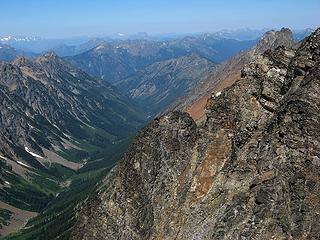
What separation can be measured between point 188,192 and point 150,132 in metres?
15.4

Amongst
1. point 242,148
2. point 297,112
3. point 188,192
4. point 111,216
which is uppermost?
point 297,112

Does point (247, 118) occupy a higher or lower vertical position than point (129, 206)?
higher

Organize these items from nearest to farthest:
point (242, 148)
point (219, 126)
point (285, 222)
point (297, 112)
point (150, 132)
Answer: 1. point (285, 222)
2. point (297, 112)
3. point (242, 148)
4. point (219, 126)
5. point (150, 132)

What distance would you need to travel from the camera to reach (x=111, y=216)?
214 feet

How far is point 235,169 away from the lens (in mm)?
55188

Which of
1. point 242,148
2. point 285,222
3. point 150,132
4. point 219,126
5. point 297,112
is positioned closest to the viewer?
point 285,222

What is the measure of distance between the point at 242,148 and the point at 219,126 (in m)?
5.54

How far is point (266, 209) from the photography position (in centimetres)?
4803

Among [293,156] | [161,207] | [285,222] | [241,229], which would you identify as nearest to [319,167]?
[293,156]

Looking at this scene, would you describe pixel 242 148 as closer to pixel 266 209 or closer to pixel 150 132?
pixel 266 209

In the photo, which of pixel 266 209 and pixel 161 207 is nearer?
pixel 266 209

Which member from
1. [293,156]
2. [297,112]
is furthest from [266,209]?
[297,112]

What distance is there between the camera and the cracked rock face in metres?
47.7

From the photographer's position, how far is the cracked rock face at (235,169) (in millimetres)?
47688
